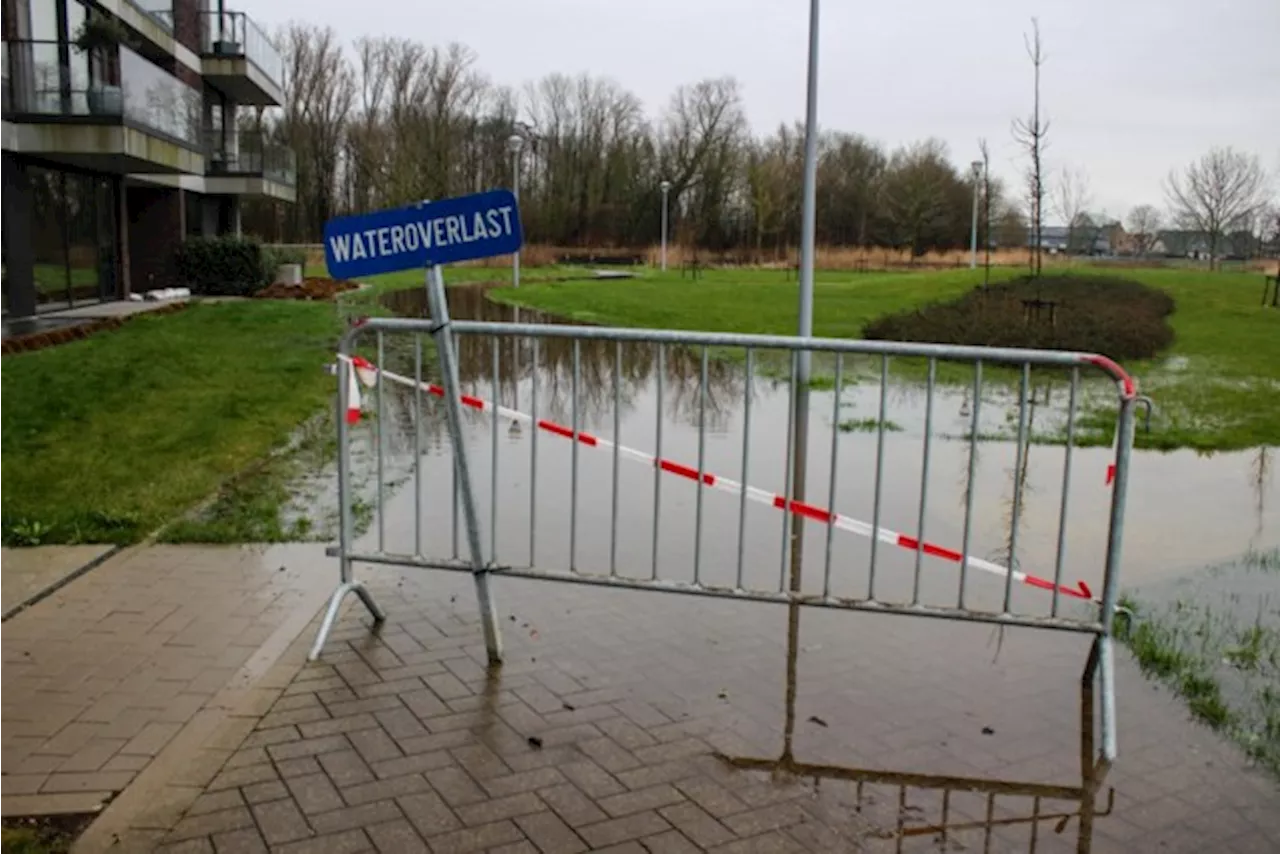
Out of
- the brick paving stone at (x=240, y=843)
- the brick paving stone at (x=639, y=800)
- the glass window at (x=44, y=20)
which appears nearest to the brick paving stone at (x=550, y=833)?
the brick paving stone at (x=639, y=800)

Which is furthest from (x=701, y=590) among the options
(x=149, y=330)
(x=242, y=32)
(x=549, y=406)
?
(x=242, y=32)

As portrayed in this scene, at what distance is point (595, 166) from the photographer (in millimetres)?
76875

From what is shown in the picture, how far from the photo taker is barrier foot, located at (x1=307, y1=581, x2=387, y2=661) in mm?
4965

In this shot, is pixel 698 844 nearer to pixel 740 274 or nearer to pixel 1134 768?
pixel 1134 768

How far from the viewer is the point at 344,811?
3664mm

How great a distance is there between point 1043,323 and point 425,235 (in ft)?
54.2

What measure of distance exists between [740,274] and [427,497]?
50752mm

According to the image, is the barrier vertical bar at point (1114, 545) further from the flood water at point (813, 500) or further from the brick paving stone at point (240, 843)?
the brick paving stone at point (240, 843)

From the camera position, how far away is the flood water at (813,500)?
6316mm

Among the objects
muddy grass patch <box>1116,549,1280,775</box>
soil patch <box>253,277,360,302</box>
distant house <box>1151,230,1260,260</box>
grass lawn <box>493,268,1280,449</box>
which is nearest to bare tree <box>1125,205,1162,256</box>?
distant house <box>1151,230,1260,260</box>

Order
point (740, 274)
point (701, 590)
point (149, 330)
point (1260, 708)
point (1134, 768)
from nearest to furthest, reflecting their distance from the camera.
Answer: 1. point (1134, 768)
2. point (1260, 708)
3. point (701, 590)
4. point (149, 330)
5. point (740, 274)

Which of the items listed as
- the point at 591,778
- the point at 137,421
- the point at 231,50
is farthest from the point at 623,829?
the point at 231,50

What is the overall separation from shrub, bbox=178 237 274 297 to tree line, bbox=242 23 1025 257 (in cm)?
2446

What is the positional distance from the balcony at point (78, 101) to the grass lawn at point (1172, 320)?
9877 millimetres
